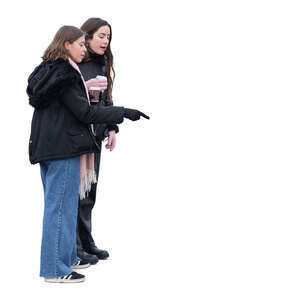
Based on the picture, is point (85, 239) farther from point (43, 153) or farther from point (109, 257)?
point (43, 153)

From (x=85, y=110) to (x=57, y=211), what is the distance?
719 mm

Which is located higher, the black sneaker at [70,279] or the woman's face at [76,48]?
the woman's face at [76,48]

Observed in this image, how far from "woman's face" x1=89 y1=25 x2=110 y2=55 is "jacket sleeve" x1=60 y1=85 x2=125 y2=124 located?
0.67 metres

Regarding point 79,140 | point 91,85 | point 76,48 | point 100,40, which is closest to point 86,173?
point 79,140

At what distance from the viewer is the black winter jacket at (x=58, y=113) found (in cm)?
497

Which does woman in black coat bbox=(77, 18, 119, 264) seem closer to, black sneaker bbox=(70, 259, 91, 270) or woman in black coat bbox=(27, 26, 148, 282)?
black sneaker bbox=(70, 259, 91, 270)

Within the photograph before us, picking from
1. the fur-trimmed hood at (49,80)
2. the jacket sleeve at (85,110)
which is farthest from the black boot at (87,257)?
the fur-trimmed hood at (49,80)

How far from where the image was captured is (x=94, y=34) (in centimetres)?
563

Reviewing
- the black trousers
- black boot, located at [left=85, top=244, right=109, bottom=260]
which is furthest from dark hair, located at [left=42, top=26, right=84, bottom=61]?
black boot, located at [left=85, top=244, right=109, bottom=260]

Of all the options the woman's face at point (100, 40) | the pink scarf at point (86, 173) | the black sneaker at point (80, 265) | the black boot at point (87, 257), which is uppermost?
the woman's face at point (100, 40)

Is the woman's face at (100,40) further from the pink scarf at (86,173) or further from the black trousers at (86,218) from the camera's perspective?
the black trousers at (86,218)

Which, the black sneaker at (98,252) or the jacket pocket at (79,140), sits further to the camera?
the black sneaker at (98,252)

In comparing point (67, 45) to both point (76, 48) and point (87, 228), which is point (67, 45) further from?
point (87, 228)

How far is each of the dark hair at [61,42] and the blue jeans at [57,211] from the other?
0.70m
